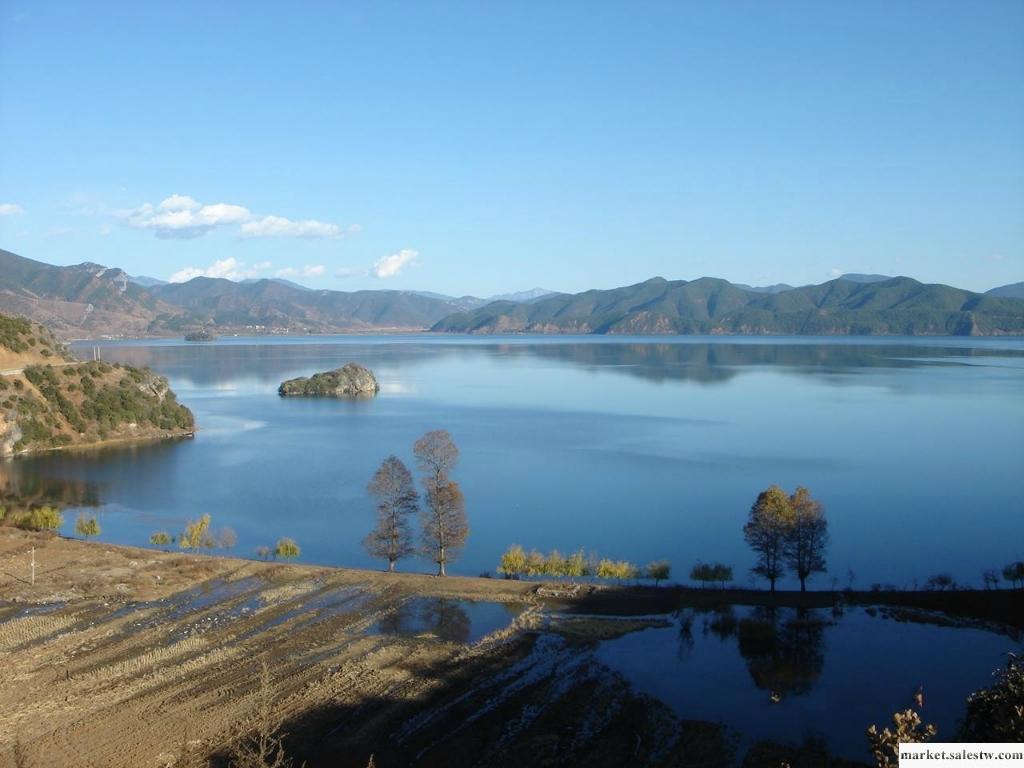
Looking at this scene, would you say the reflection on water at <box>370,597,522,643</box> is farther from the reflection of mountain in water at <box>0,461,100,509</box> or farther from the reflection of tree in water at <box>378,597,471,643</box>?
the reflection of mountain in water at <box>0,461,100,509</box>

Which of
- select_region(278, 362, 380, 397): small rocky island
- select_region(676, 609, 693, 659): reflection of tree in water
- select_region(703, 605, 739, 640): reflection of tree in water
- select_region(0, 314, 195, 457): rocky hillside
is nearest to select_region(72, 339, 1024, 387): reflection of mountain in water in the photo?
select_region(278, 362, 380, 397): small rocky island

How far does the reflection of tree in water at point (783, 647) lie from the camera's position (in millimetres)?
10766

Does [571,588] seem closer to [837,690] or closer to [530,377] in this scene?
[837,690]

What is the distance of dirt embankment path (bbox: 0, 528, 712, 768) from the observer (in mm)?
8695

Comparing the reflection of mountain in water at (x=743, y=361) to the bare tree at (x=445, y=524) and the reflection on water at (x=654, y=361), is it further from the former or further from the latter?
the bare tree at (x=445, y=524)

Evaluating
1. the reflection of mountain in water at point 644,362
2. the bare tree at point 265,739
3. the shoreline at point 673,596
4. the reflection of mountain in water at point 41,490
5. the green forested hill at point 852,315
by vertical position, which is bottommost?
the reflection of mountain in water at point 41,490

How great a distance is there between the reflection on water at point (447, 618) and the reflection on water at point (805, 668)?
6.46ft

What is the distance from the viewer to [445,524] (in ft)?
52.3

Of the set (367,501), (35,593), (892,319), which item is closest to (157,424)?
(367,501)

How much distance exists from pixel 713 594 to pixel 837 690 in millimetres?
3692

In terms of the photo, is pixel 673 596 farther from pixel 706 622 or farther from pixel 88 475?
pixel 88 475

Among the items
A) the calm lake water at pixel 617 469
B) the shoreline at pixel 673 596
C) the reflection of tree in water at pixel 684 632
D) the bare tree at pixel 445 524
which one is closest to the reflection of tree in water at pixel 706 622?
the reflection of tree in water at pixel 684 632

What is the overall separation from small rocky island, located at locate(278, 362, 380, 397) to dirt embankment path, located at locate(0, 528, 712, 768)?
3778 cm

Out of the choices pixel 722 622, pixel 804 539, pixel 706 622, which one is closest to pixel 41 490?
pixel 706 622
